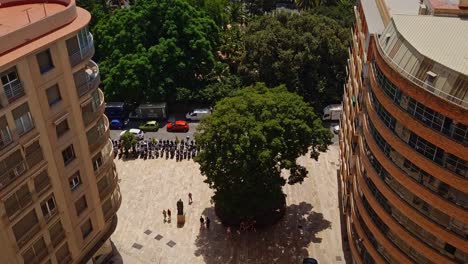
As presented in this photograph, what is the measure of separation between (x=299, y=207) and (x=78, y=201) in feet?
85.7

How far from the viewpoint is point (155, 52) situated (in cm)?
7262

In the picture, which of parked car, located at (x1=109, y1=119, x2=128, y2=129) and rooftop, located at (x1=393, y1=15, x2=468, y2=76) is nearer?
rooftop, located at (x1=393, y1=15, x2=468, y2=76)

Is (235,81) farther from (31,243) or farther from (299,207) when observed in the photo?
(31,243)

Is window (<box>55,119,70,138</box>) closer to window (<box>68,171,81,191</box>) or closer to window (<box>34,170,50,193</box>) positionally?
window (<box>34,170,50,193</box>)

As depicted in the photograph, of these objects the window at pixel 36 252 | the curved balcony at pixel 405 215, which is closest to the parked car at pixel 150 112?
the window at pixel 36 252

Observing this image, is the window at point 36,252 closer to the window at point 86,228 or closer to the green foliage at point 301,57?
the window at point 86,228

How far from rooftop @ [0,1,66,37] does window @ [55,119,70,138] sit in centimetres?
737

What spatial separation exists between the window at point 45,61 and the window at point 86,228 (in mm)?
14861

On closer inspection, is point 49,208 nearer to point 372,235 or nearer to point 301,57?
point 372,235

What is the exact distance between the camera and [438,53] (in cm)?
3153

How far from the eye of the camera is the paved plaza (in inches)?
1996

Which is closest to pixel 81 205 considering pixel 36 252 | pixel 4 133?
pixel 36 252

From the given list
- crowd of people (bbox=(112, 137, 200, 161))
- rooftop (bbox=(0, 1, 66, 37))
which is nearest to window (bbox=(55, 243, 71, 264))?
rooftop (bbox=(0, 1, 66, 37))

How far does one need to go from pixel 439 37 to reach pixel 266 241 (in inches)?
1093
